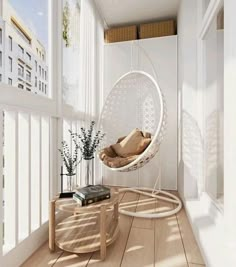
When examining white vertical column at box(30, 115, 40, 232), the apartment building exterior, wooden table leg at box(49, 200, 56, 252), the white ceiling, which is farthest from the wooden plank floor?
the white ceiling

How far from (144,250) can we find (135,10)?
274cm

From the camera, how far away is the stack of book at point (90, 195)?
131cm

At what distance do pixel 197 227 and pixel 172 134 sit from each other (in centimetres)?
152

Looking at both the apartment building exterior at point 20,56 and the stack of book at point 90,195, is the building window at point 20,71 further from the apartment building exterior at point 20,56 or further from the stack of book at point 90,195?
the stack of book at point 90,195

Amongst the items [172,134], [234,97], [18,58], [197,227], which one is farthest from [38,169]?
[172,134]

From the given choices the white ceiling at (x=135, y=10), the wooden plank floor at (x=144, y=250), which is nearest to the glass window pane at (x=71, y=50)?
the white ceiling at (x=135, y=10)

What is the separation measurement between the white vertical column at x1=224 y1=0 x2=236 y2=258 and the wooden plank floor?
1.15 ft

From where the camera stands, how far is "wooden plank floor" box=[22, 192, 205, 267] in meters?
1.25

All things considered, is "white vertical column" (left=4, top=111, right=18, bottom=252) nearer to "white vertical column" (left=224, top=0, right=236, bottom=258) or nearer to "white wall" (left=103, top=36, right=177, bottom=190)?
"white vertical column" (left=224, top=0, right=236, bottom=258)

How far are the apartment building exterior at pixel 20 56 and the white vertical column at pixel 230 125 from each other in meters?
1.19

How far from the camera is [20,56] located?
53.1 inches

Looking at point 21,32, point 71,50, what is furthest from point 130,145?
point 21,32

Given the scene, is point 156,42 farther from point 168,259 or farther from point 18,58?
point 168,259

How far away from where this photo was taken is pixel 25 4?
4.55 ft
